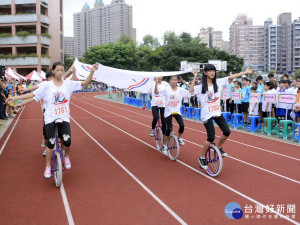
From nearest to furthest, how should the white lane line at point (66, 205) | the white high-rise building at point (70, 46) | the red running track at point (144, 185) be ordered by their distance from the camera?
the white lane line at point (66, 205) < the red running track at point (144, 185) < the white high-rise building at point (70, 46)

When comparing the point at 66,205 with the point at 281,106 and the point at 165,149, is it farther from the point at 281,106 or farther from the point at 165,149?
the point at 281,106

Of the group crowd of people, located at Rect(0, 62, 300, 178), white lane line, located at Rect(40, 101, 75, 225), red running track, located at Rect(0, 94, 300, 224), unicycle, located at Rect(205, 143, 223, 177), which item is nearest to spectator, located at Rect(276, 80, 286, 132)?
crowd of people, located at Rect(0, 62, 300, 178)

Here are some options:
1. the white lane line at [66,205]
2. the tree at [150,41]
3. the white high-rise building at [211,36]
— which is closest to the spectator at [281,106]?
the white lane line at [66,205]

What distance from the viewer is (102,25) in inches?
6358

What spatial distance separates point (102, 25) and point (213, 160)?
16260cm

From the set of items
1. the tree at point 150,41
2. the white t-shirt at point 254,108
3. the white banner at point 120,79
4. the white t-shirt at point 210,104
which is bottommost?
the white t-shirt at point 254,108

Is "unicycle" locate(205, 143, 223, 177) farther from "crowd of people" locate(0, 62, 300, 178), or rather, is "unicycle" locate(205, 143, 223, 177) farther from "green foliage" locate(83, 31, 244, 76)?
"green foliage" locate(83, 31, 244, 76)

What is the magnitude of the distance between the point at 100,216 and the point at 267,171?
3.73 meters

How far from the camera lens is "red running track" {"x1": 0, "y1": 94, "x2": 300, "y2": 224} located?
4.46m

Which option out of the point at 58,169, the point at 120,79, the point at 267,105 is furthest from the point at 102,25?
the point at 58,169

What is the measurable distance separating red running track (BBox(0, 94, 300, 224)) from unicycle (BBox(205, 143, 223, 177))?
18 centimetres

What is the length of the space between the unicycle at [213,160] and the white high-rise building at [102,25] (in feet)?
478

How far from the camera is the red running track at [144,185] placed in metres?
4.46

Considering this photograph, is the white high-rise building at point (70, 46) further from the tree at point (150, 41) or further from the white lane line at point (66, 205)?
the white lane line at point (66, 205)
